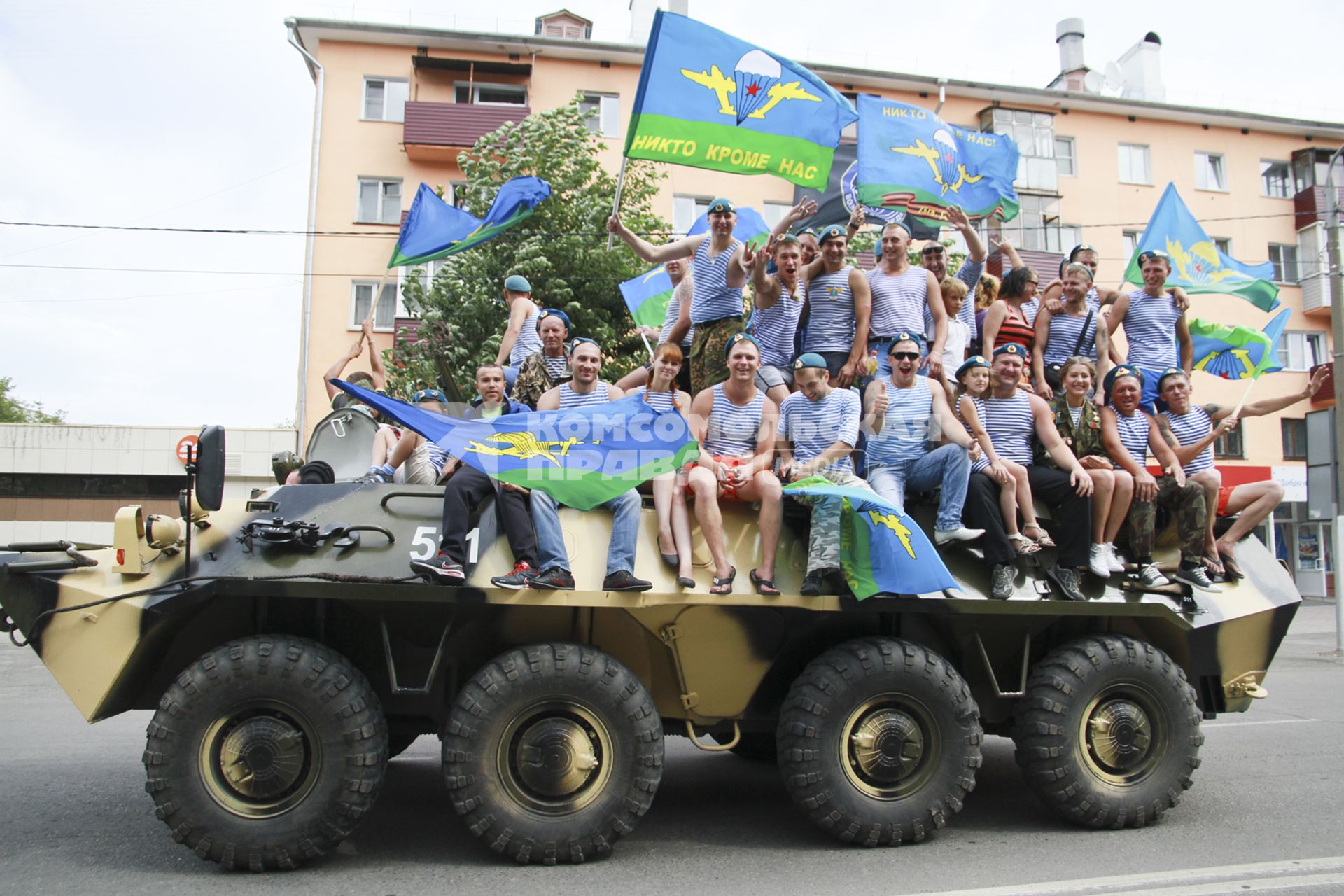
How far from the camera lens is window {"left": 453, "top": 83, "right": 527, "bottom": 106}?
76.2 feet

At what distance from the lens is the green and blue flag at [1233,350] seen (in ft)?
29.3

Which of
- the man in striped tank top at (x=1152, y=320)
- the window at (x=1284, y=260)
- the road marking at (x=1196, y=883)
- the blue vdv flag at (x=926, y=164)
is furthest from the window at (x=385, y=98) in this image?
the window at (x=1284, y=260)

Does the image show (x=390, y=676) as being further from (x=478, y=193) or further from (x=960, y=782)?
(x=478, y=193)

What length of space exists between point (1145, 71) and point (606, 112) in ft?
48.7

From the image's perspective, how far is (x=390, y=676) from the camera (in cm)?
508

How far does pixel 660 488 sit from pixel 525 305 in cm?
306

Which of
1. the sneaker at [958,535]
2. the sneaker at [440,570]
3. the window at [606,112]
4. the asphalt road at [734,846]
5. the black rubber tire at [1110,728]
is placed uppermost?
the window at [606,112]

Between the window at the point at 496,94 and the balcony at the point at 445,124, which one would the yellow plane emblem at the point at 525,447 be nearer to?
the balcony at the point at 445,124

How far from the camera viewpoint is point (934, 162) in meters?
8.66

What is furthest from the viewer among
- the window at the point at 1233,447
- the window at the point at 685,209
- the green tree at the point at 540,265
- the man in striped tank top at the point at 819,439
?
the window at the point at 1233,447

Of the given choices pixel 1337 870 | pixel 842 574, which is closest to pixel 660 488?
pixel 842 574

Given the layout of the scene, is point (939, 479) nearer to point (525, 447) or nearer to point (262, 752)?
point (525, 447)

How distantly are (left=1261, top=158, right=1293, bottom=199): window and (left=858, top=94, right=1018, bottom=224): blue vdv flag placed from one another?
76.1 ft

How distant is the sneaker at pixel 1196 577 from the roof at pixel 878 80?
679 inches
